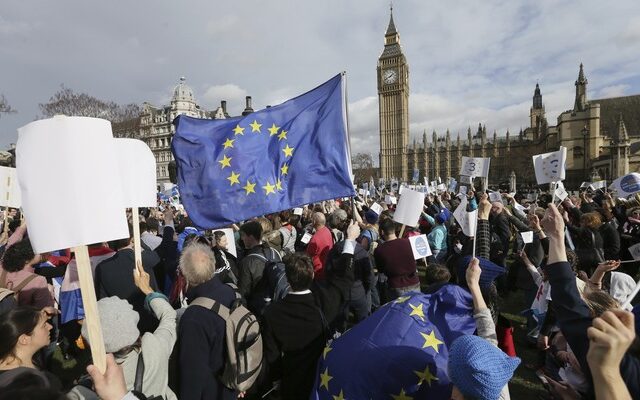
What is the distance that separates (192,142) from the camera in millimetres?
4203

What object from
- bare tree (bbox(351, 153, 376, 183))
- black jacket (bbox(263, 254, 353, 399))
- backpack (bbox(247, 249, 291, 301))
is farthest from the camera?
bare tree (bbox(351, 153, 376, 183))

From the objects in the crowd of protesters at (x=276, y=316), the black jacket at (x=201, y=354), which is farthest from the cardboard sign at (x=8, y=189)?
the black jacket at (x=201, y=354)

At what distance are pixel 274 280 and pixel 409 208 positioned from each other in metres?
2.16

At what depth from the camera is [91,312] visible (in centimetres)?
164

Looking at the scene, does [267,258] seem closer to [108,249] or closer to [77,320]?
[108,249]

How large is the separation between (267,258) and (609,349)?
11.9 feet

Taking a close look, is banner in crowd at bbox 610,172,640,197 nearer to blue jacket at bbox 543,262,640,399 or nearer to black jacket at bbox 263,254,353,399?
blue jacket at bbox 543,262,640,399

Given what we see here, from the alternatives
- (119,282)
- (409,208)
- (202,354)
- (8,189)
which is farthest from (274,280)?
(8,189)

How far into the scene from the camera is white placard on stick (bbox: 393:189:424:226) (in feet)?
16.4

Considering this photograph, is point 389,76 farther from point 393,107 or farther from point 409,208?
point 409,208

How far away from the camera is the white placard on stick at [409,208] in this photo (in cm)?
499

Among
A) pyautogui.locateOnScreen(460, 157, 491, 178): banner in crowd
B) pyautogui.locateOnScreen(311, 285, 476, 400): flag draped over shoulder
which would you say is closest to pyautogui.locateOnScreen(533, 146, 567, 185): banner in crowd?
pyautogui.locateOnScreen(311, 285, 476, 400): flag draped over shoulder

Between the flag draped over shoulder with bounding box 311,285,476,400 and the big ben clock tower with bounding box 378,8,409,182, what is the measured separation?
9120cm

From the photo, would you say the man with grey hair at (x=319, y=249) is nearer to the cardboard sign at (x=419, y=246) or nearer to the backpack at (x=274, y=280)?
the backpack at (x=274, y=280)
